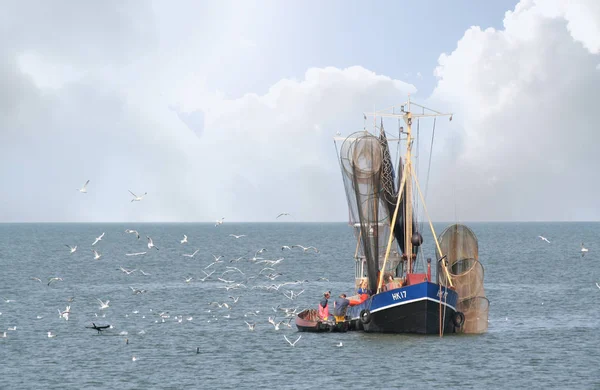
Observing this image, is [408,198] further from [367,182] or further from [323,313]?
[323,313]

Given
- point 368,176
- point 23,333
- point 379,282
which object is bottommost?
point 23,333

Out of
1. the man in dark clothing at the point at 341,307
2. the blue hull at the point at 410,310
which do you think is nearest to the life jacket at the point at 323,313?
the man in dark clothing at the point at 341,307

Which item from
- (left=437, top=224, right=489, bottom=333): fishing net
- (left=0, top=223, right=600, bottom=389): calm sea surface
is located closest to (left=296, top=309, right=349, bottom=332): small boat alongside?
(left=0, top=223, right=600, bottom=389): calm sea surface

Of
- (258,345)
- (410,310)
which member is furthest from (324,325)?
(410,310)

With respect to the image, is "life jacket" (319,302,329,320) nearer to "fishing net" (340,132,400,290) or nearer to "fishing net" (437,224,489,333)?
"fishing net" (340,132,400,290)

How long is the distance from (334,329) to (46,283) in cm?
4841

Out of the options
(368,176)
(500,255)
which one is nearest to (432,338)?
(368,176)

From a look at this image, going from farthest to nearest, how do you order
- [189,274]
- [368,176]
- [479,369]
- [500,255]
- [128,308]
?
1. [500,255]
2. [189,274]
3. [128,308]
4. [368,176]
5. [479,369]

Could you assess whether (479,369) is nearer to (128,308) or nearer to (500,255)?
(128,308)

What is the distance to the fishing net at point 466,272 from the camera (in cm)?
5544

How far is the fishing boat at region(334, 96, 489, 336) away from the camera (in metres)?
53.7

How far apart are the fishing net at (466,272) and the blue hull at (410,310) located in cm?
131

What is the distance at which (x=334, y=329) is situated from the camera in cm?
5734

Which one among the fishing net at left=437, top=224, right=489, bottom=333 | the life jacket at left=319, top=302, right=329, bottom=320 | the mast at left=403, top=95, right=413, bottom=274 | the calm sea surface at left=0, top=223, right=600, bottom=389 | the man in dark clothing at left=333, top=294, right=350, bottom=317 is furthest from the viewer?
the life jacket at left=319, top=302, right=329, bottom=320
